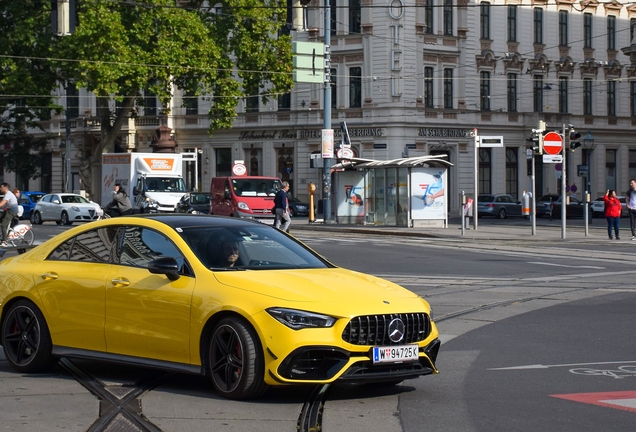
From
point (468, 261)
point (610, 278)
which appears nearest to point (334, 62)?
→ point (468, 261)

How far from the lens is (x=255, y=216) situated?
1660 inches

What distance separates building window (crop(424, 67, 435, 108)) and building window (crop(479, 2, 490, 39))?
4.63 m

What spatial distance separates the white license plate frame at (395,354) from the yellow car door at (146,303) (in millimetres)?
1425

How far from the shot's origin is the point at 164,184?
163ft

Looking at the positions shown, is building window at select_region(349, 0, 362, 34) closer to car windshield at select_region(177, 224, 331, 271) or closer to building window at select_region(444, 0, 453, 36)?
building window at select_region(444, 0, 453, 36)

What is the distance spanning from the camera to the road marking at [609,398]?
7.90 meters

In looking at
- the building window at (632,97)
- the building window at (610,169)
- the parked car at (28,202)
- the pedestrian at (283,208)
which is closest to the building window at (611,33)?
the building window at (632,97)

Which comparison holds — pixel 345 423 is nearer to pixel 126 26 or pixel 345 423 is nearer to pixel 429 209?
pixel 429 209

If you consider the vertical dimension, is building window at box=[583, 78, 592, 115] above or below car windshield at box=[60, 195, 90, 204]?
above

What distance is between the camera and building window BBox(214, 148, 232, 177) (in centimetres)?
6656

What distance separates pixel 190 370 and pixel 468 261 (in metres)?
16.4

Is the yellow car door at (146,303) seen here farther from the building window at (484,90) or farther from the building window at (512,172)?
the building window at (512,172)

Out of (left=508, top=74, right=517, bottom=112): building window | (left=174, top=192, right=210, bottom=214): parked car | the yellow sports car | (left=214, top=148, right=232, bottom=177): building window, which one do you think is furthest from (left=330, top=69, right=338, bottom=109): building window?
the yellow sports car

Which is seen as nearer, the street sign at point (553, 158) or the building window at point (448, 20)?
the street sign at point (553, 158)
